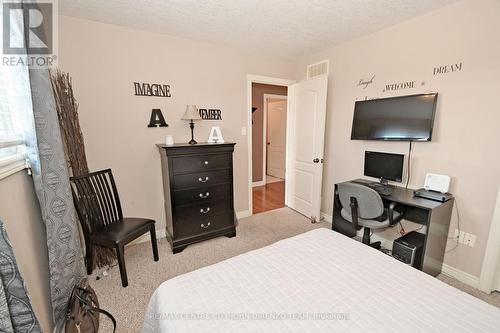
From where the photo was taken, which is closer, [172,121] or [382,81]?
[382,81]

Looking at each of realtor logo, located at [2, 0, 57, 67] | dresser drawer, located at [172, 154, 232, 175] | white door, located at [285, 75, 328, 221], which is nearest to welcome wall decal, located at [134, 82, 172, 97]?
dresser drawer, located at [172, 154, 232, 175]

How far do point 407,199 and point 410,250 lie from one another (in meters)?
0.44

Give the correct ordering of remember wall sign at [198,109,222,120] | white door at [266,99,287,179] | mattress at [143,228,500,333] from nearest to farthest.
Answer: mattress at [143,228,500,333] → remember wall sign at [198,109,222,120] → white door at [266,99,287,179]

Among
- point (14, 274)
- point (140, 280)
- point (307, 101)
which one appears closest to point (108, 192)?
point (140, 280)

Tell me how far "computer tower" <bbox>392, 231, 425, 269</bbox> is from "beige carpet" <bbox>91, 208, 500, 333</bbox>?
46 centimetres

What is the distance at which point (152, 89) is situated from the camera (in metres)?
2.60

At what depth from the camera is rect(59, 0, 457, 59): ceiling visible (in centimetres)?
192

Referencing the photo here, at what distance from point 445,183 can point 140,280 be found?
9.74ft

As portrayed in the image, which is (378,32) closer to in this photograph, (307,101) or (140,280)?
(307,101)

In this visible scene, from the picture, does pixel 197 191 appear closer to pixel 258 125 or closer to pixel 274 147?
pixel 258 125

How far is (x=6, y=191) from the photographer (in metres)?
1.07

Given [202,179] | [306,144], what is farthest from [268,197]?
[202,179]

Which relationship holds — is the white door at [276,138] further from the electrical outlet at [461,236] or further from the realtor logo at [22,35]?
the realtor logo at [22,35]

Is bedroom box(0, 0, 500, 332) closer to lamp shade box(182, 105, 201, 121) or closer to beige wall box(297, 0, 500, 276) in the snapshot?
beige wall box(297, 0, 500, 276)
